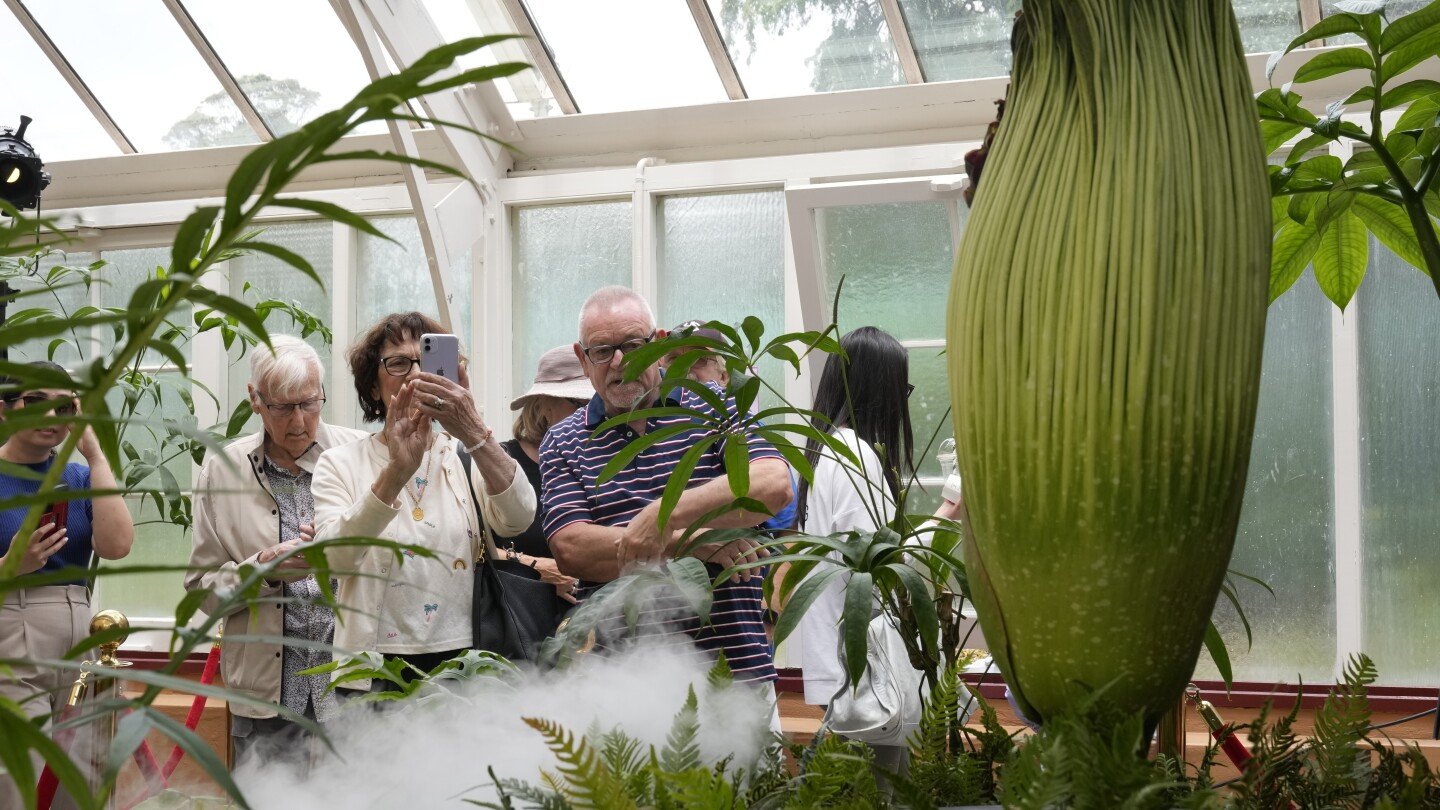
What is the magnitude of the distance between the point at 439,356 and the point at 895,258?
1.69 metres

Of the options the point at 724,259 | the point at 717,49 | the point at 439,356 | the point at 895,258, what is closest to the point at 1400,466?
the point at 895,258

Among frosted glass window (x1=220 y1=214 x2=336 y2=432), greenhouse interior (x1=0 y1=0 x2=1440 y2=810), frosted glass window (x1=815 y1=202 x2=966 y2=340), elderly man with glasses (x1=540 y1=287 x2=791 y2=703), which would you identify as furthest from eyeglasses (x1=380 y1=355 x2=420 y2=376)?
frosted glass window (x1=220 y1=214 x2=336 y2=432)

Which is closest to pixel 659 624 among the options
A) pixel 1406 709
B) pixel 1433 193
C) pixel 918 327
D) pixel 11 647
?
pixel 1433 193

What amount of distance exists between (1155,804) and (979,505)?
3.4 inches

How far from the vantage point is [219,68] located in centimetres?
432

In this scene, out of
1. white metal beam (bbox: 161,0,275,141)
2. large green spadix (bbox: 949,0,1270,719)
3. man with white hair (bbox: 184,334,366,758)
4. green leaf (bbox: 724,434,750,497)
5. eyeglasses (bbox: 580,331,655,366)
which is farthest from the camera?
white metal beam (bbox: 161,0,275,141)

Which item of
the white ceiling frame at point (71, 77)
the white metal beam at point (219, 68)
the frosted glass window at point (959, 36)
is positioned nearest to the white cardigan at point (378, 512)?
the frosted glass window at point (959, 36)

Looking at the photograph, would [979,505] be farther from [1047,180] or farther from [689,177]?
[689,177]

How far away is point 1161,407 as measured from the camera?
0.97 feet

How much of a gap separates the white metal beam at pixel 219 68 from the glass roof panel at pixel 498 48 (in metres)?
0.71

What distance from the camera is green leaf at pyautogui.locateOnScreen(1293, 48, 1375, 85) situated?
55 centimetres

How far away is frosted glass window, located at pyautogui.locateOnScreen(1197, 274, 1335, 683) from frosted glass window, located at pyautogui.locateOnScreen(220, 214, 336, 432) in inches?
125

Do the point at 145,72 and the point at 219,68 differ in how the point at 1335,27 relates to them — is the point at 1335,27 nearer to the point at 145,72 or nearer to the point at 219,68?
the point at 219,68

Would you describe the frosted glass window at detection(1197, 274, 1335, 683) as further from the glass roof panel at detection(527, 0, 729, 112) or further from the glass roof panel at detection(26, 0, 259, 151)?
the glass roof panel at detection(26, 0, 259, 151)
